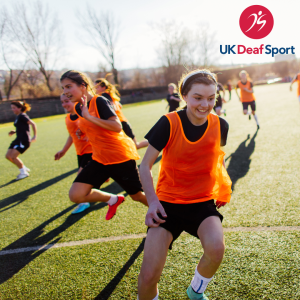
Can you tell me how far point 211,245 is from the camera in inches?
65.2

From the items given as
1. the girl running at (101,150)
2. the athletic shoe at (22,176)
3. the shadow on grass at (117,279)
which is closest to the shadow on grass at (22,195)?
the athletic shoe at (22,176)

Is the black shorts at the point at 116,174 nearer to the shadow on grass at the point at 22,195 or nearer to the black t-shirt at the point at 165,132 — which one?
the black t-shirt at the point at 165,132

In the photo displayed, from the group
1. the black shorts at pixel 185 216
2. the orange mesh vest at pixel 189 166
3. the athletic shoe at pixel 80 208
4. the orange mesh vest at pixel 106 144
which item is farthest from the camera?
the athletic shoe at pixel 80 208

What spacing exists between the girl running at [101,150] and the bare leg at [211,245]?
4.66ft

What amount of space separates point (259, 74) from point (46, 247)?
5751cm

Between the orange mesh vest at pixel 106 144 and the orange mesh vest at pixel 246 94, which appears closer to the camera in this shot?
the orange mesh vest at pixel 106 144

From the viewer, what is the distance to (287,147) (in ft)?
19.7

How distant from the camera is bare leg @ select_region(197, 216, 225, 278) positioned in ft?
5.45

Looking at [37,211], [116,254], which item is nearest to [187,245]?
[116,254]

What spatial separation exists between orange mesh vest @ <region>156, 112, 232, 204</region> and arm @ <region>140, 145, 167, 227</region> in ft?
0.66

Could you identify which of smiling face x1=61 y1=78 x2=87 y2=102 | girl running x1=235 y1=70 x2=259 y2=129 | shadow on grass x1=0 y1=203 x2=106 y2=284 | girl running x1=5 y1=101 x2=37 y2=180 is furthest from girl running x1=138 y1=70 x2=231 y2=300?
girl running x1=235 y1=70 x2=259 y2=129

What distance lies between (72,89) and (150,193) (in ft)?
5.80

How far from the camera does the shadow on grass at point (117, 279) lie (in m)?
2.21

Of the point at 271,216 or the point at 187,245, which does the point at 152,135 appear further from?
the point at 271,216
